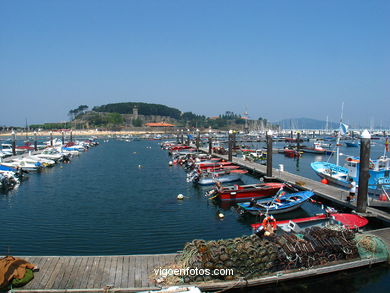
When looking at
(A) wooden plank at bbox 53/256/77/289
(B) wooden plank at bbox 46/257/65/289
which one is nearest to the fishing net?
(A) wooden plank at bbox 53/256/77/289

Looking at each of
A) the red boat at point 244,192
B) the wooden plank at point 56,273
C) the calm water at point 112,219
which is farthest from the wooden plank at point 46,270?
the red boat at point 244,192

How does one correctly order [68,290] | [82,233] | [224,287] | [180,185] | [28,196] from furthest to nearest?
[180,185]
[28,196]
[82,233]
[224,287]
[68,290]

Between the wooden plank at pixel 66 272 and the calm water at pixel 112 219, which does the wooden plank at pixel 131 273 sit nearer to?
the wooden plank at pixel 66 272

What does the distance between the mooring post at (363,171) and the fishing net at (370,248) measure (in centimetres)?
617

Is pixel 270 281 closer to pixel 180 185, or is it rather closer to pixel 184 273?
pixel 184 273

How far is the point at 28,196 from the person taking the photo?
30.3 metres

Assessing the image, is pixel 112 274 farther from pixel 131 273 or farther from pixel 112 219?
pixel 112 219

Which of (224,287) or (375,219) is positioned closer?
(224,287)

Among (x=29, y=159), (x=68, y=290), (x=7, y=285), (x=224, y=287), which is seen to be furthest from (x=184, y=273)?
(x=29, y=159)

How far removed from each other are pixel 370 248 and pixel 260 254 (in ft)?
17.7

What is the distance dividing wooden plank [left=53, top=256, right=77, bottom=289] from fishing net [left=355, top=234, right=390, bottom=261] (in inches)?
458

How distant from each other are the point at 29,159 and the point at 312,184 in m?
41.3

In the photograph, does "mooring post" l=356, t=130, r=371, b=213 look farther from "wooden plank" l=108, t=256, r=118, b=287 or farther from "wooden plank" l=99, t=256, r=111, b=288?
"wooden plank" l=99, t=256, r=111, b=288

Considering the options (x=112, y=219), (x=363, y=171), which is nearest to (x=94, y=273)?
(x=112, y=219)
